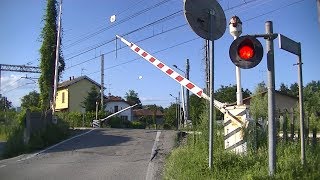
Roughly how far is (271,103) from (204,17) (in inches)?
84.8

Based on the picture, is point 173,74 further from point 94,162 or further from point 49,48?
point 49,48

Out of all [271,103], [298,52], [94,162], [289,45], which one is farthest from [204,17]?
[94,162]

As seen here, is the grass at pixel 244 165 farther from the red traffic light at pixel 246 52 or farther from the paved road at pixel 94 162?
the red traffic light at pixel 246 52

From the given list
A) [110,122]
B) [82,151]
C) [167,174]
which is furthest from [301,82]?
[110,122]

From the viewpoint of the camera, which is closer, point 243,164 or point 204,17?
point 243,164

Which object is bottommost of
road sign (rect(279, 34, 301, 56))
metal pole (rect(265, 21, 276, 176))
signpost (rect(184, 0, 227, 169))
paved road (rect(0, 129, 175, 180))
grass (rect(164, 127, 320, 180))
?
paved road (rect(0, 129, 175, 180))

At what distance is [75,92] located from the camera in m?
75.2

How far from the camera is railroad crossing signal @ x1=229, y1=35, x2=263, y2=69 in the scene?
673 cm

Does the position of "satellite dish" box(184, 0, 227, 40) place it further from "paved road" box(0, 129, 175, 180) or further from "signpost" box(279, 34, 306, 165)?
"paved road" box(0, 129, 175, 180)

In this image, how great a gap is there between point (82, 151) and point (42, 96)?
25165 millimetres

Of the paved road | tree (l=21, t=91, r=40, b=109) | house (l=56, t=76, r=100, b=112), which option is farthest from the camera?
house (l=56, t=76, r=100, b=112)

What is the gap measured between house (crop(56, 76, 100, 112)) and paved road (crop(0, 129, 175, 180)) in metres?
58.8

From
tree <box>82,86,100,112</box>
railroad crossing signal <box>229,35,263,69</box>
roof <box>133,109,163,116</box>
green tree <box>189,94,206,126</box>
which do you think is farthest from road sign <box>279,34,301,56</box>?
roof <box>133,109,163,116</box>

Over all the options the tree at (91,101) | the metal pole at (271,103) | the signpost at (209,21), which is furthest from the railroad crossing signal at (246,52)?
the tree at (91,101)
